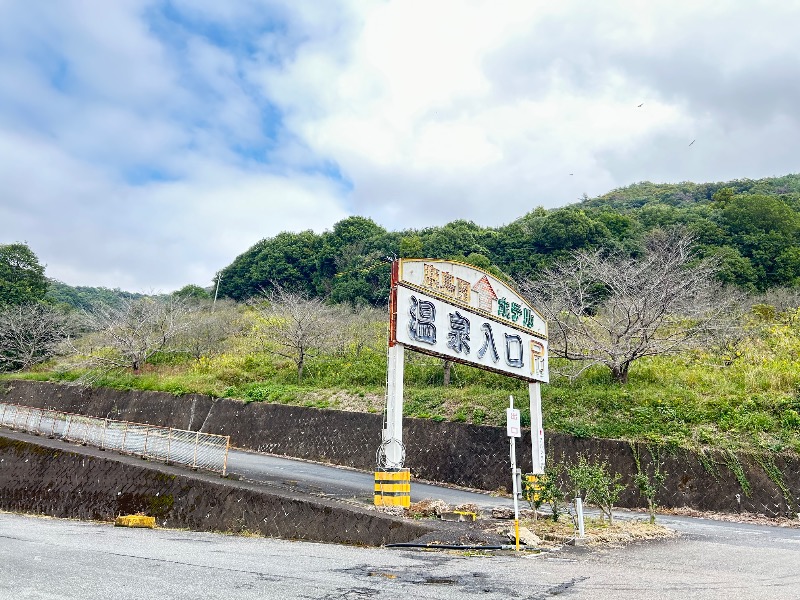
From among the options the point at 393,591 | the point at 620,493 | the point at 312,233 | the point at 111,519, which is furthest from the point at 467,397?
the point at 312,233

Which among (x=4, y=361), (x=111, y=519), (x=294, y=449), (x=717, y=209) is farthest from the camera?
(x=717, y=209)

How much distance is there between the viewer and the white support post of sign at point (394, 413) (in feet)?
35.0

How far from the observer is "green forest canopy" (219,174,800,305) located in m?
33.6

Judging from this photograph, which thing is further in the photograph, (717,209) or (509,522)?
(717,209)

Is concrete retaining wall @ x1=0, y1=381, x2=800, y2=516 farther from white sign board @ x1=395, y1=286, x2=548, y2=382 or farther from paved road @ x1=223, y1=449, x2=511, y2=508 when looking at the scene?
white sign board @ x1=395, y1=286, x2=548, y2=382

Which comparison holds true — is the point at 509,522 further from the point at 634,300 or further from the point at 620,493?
the point at 634,300

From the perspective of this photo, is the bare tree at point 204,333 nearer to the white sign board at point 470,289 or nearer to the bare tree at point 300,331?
the bare tree at point 300,331

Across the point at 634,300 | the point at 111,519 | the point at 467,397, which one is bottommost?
the point at 111,519

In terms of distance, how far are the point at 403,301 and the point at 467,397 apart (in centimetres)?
951

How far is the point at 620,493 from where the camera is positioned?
15.2 meters

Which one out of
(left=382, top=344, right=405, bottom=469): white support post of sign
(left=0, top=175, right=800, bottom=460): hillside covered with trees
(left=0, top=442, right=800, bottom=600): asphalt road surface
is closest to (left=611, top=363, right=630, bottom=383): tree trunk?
(left=0, top=175, right=800, bottom=460): hillside covered with trees

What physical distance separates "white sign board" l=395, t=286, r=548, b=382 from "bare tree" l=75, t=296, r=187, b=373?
22417 mm

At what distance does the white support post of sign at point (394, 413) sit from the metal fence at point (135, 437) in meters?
4.58

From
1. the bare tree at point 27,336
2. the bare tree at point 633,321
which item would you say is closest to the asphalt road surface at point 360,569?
the bare tree at point 633,321
